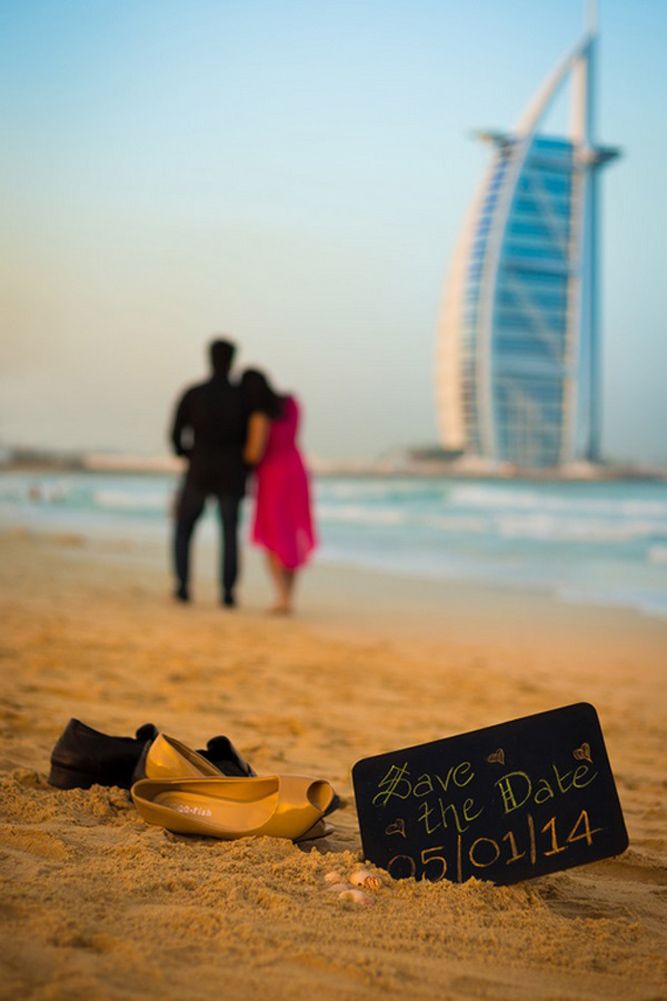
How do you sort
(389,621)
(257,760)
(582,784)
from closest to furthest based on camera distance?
(582,784) < (257,760) < (389,621)

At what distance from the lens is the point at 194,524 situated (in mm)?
7148

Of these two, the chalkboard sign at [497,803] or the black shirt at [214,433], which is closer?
the chalkboard sign at [497,803]

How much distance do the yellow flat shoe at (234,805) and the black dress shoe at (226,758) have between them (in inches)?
6.9

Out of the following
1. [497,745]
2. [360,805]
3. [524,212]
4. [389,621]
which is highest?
[524,212]

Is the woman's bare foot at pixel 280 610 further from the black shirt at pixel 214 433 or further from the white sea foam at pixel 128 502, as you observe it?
the white sea foam at pixel 128 502

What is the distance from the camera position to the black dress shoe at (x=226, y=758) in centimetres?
231

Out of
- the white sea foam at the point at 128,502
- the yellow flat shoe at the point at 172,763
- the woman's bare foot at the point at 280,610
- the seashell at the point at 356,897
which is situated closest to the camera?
the seashell at the point at 356,897

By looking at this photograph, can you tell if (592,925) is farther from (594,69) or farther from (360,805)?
(594,69)

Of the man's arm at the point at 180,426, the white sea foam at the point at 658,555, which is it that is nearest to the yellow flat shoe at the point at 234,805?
the man's arm at the point at 180,426

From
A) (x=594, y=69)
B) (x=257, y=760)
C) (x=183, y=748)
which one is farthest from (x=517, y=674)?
(x=594, y=69)

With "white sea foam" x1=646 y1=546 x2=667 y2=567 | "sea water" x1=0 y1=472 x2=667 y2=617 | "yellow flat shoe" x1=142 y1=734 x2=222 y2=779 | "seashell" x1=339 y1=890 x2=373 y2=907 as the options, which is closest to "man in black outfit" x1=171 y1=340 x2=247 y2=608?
"sea water" x1=0 y1=472 x2=667 y2=617

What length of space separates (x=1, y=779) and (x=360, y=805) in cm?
92

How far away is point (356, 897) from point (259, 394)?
5.36m

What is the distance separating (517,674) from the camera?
Answer: 16.5 feet
